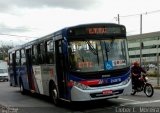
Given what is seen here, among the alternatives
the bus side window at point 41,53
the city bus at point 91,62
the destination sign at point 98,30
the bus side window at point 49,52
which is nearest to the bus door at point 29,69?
the bus side window at point 41,53

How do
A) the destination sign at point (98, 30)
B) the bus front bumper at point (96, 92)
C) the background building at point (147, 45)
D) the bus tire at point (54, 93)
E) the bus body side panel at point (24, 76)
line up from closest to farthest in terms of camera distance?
the bus front bumper at point (96, 92) → the destination sign at point (98, 30) → the bus tire at point (54, 93) → the bus body side panel at point (24, 76) → the background building at point (147, 45)

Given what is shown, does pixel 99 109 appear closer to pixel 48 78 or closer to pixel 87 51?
pixel 87 51

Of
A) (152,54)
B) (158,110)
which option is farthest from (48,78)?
(152,54)

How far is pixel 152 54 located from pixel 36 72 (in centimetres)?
8235

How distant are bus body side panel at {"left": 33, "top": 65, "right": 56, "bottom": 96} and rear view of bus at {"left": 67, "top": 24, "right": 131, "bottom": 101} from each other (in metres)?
2.19

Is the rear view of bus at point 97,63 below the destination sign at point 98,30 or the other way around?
below

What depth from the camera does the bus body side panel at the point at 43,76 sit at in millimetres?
15745

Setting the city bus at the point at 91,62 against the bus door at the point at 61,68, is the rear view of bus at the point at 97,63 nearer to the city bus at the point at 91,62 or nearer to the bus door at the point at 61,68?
the city bus at the point at 91,62

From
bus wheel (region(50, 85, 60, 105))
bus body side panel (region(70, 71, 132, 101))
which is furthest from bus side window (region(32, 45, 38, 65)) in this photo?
bus body side panel (region(70, 71, 132, 101))

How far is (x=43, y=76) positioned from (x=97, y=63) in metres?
4.56

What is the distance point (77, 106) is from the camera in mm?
15039

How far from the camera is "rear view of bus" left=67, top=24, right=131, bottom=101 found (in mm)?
13227

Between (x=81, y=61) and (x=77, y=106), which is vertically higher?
(x=81, y=61)

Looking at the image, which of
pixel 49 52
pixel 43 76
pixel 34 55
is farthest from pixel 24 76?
pixel 49 52
